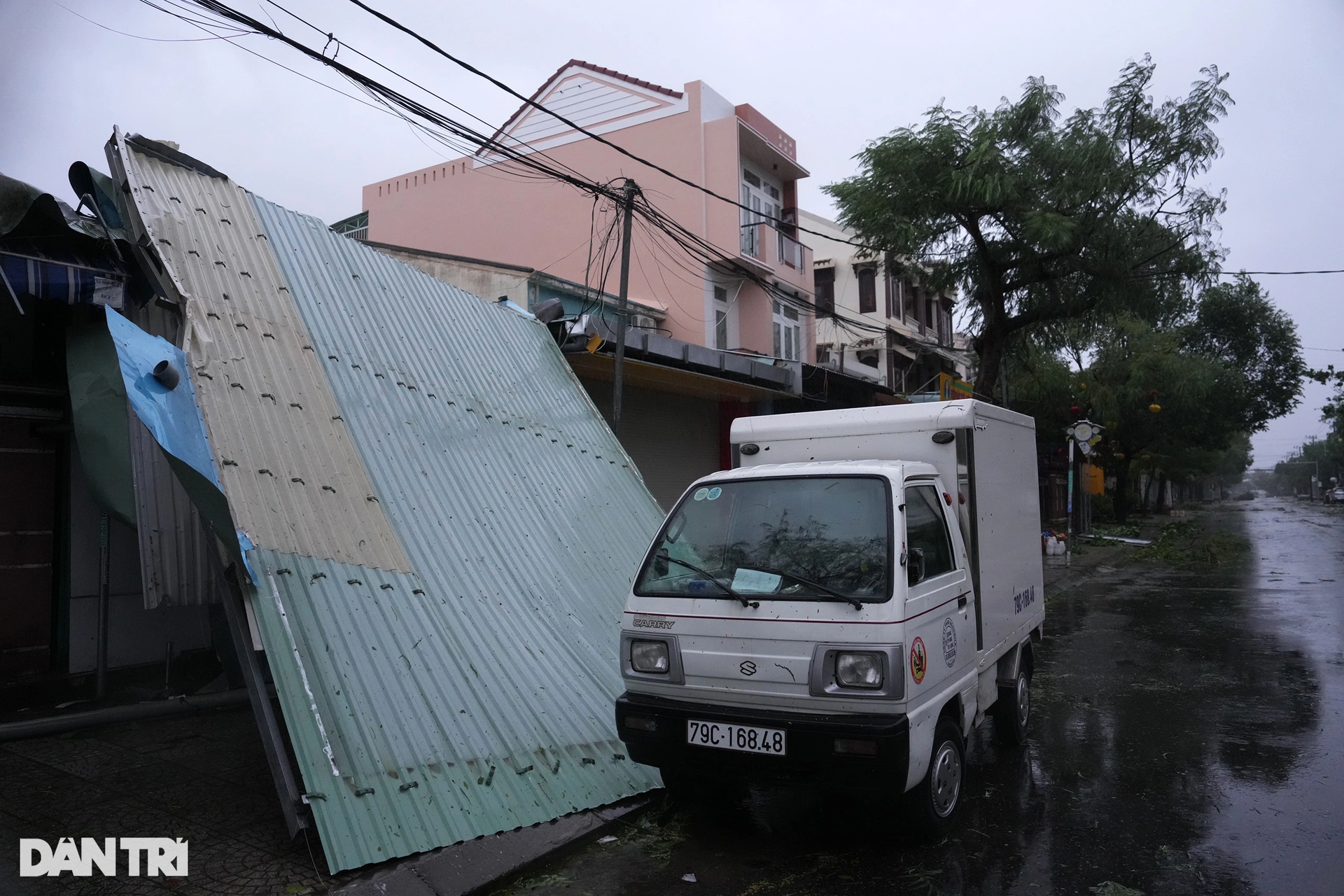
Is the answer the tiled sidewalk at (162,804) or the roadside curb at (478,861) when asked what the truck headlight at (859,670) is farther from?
the tiled sidewalk at (162,804)

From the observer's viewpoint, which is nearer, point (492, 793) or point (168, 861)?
point (168, 861)

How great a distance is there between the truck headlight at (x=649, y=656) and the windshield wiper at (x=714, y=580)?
426 mm

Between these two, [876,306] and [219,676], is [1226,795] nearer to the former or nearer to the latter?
[219,676]

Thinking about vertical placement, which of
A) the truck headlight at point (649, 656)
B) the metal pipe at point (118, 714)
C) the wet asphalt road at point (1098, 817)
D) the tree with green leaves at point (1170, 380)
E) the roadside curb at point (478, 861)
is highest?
the tree with green leaves at point (1170, 380)

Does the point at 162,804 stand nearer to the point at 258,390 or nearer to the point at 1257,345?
the point at 258,390

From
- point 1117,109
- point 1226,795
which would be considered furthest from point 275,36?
point 1117,109

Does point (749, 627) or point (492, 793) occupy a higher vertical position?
point (749, 627)

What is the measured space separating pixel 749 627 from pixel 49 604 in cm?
609

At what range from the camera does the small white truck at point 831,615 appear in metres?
4.13

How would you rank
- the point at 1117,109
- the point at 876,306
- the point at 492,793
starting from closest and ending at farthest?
the point at 492,793 → the point at 1117,109 → the point at 876,306

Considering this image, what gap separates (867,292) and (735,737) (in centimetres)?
2595

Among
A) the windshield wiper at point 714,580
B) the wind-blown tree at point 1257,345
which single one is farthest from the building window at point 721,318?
the wind-blown tree at point 1257,345

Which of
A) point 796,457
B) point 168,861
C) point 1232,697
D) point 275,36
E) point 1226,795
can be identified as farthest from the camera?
point 1232,697

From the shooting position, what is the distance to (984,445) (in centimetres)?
573
